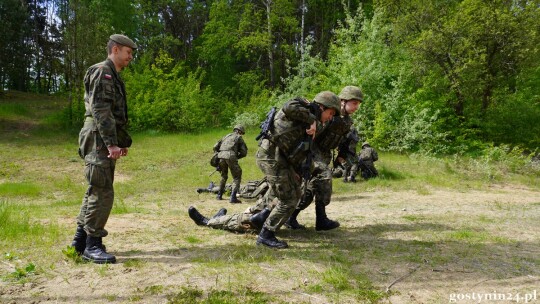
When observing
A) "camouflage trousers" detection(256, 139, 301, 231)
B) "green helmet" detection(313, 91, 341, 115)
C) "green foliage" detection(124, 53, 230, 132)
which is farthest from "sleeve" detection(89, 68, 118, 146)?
"green foliage" detection(124, 53, 230, 132)

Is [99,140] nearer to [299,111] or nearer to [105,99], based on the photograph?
[105,99]

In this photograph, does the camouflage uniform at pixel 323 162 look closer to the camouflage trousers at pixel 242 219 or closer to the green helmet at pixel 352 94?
the green helmet at pixel 352 94

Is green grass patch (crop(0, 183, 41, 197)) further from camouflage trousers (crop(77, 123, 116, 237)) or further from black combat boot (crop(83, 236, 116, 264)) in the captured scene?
camouflage trousers (crop(77, 123, 116, 237))

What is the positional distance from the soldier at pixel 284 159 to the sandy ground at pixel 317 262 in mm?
375

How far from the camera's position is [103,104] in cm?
385

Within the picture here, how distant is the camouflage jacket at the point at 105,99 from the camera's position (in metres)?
3.81

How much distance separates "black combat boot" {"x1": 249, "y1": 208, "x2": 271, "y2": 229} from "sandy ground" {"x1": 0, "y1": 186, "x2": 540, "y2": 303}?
0.22 m

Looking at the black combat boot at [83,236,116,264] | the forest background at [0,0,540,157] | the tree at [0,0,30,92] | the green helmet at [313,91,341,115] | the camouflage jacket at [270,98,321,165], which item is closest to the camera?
the black combat boot at [83,236,116,264]

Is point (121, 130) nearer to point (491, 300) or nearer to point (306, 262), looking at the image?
point (306, 262)

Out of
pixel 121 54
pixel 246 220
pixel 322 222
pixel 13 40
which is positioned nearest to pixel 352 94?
pixel 322 222

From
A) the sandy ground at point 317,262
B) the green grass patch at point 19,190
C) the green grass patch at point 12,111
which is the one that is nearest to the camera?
the sandy ground at point 317,262

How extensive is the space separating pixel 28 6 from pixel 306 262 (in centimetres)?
4605

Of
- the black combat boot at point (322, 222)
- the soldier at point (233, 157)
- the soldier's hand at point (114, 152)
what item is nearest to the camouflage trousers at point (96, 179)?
the soldier's hand at point (114, 152)

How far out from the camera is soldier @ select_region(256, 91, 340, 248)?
4609 millimetres
